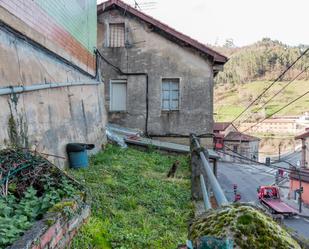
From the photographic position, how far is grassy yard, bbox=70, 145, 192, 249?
135 inches

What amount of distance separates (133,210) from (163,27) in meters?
11.1

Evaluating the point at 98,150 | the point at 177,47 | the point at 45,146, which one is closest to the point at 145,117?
the point at 177,47

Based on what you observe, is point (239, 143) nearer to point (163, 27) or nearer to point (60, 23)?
point (163, 27)

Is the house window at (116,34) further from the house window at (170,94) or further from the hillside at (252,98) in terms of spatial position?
the hillside at (252,98)

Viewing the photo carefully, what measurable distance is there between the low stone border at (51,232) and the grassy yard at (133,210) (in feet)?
0.49

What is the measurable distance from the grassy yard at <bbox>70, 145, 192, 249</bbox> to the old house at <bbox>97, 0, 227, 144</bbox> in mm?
7354

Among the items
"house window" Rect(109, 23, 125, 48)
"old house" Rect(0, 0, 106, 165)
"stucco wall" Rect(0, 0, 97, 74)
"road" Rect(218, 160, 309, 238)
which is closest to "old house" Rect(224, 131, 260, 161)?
"road" Rect(218, 160, 309, 238)

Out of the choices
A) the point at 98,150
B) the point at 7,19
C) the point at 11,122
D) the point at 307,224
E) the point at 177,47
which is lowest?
the point at 307,224

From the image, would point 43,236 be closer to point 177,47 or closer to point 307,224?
point 177,47

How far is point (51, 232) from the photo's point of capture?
2.52 m

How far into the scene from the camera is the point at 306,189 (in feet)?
84.4

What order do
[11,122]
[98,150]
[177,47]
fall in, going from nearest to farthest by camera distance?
1. [11,122]
2. [98,150]
3. [177,47]

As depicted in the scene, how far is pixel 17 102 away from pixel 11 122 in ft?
1.25

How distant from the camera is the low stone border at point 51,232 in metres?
2.15
